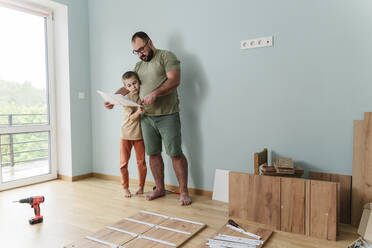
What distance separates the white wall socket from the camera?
7.74 ft

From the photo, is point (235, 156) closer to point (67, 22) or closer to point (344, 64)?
point (344, 64)

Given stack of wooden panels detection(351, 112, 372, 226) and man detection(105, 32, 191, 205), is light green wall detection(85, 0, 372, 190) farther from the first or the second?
man detection(105, 32, 191, 205)

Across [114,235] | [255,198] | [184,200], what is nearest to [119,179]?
[184,200]

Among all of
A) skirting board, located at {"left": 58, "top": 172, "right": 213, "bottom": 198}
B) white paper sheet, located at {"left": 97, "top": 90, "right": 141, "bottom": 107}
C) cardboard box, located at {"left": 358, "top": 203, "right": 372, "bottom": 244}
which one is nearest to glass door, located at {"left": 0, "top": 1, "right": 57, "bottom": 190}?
skirting board, located at {"left": 58, "top": 172, "right": 213, "bottom": 198}

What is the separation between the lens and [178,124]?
2.63 meters

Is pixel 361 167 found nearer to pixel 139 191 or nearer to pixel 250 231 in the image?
pixel 250 231

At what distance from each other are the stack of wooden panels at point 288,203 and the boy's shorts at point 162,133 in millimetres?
640

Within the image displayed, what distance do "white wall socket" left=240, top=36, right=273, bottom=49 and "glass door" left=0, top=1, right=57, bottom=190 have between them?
7.59 ft

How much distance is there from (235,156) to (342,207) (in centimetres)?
91

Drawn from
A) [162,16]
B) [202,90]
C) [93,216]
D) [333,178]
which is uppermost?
[162,16]

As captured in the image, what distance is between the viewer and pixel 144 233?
1913mm

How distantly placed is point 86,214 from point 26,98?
167 centimetres

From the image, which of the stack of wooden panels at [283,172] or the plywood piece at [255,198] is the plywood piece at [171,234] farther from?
the stack of wooden panels at [283,172]

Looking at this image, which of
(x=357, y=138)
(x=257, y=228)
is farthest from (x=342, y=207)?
(x=257, y=228)
